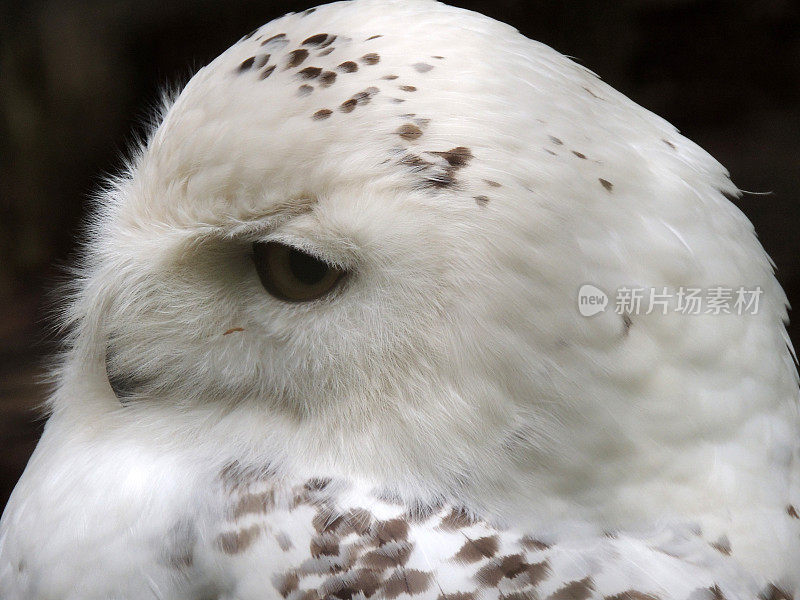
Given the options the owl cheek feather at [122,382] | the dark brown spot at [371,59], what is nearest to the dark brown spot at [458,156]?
the dark brown spot at [371,59]

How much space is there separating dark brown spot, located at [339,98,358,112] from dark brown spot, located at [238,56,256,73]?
13 cm

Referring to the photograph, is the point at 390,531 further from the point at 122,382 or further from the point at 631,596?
the point at 122,382

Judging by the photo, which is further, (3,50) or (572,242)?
(3,50)

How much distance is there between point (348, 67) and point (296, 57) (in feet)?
0.20

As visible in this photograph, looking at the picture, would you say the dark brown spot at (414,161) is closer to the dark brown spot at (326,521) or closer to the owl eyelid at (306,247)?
the owl eyelid at (306,247)

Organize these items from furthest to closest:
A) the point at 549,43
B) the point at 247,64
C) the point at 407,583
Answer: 1. the point at 549,43
2. the point at 247,64
3. the point at 407,583

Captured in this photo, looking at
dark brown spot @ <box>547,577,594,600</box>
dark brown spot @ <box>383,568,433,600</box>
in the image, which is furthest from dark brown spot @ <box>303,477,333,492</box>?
dark brown spot @ <box>547,577,594,600</box>

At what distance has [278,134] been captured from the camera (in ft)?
2.72

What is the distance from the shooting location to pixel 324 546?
82cm

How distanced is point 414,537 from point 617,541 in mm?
197

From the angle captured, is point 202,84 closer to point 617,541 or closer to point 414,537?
point 414,537

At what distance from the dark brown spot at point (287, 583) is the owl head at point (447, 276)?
110 mm

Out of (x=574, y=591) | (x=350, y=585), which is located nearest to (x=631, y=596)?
(x=574, y=591)

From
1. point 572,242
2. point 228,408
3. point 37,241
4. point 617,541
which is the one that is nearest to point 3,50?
point 37,241
